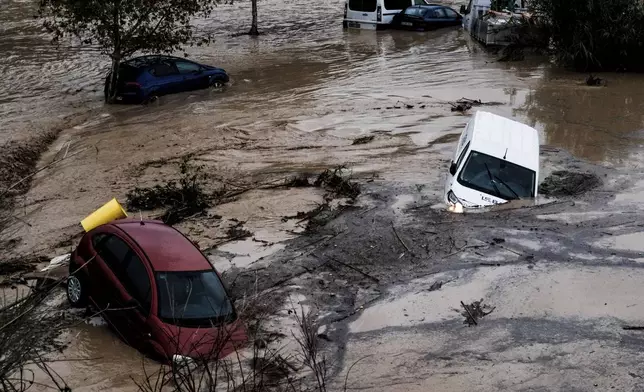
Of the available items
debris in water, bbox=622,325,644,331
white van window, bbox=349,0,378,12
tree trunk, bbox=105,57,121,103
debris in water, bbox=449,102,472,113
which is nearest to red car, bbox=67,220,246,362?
debris in water, bbox=622,325,644,331

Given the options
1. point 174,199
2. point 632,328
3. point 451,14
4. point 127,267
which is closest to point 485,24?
point 451,14

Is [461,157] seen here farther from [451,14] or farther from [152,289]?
[451,14]

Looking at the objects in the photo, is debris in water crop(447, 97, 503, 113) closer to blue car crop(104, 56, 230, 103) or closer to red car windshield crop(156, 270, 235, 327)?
blue car crop(104, 56, 230, 103)

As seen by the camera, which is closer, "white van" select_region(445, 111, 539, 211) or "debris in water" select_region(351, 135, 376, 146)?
"white van" select_region(445, 111, 539, 211)

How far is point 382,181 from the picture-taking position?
15539mm

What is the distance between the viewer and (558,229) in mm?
12953

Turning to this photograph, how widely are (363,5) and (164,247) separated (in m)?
24.3

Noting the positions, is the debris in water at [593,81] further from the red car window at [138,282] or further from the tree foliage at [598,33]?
the red car window at [138,282]

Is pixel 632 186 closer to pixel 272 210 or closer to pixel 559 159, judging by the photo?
pixel 559 159

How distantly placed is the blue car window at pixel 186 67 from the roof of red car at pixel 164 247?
12.6m

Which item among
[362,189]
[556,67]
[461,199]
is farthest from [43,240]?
[556,67]

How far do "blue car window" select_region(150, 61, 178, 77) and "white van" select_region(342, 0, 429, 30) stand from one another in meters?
12.2

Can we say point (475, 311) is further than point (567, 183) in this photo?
No

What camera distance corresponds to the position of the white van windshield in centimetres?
1360
